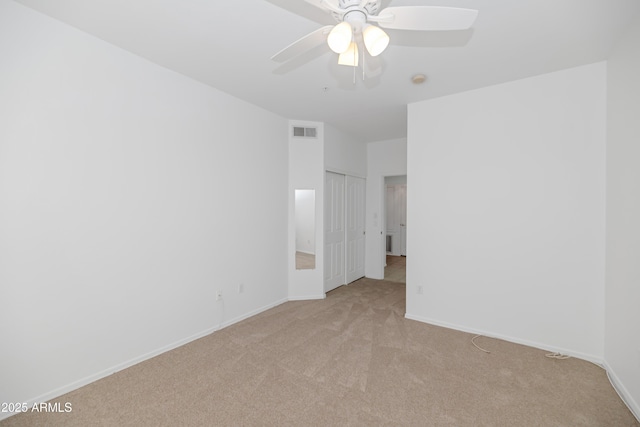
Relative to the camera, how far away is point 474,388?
209 centimetres

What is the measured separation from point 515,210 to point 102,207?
3968mm

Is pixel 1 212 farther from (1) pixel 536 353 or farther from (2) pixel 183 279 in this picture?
(1) pixel 536 353

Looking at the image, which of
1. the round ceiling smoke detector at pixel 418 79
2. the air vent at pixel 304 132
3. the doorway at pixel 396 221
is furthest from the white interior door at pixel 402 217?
the round ceiling smoke detector at pixel 418 79

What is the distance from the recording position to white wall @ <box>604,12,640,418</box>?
75.7 inches

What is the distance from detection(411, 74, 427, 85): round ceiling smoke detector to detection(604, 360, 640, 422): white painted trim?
10.1ft

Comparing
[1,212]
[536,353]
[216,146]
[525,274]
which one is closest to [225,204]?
[216,146]

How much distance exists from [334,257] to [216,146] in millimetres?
2669

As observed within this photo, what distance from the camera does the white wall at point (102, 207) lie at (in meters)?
1.83

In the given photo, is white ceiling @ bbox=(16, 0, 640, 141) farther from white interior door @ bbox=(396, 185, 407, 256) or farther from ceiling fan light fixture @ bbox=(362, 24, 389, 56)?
white interior door @ bbox=(396, 185, 407, 256)

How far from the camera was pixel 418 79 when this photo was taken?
277cm

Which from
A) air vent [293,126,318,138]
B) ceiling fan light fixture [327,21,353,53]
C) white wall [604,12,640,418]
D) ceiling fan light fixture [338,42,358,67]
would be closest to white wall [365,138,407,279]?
air vent [293,126,318,138]

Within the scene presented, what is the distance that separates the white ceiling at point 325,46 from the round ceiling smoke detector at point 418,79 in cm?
7

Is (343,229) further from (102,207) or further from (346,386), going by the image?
(102,207)

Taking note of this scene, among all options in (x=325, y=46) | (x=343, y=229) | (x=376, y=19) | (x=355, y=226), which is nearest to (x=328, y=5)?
(x=376, y=19)
